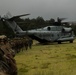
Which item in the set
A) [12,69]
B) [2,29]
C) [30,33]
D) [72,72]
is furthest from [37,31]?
[12,69]

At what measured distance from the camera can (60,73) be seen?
1250 cm

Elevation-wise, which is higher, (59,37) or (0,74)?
(0,74)

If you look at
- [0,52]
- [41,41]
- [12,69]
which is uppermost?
[0,52]

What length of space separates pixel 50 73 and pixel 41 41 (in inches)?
1274

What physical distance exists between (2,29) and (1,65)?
48.3 m

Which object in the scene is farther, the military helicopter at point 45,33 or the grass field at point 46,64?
the military helicopter at point 45,33

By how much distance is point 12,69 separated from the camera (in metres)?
4.67

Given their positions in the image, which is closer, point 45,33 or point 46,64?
point 46,64

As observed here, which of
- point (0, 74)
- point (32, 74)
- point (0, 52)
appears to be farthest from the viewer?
point (32, 74)

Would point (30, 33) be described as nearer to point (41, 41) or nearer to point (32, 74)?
point (41, 41)

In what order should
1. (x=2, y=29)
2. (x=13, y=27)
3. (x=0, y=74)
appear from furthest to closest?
(x=2, y=29) → (x=13, y=27) → (x=0, y=74)

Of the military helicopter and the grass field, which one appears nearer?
the grass field

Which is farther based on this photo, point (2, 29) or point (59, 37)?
point (2, 29)

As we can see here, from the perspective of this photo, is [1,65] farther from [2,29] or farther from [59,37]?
[2,29]
